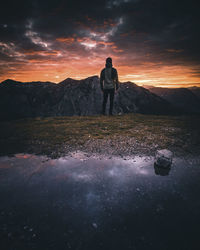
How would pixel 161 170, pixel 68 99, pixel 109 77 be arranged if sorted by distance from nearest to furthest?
pixel 161 170 < pixel 109 77 < pixel 68 99

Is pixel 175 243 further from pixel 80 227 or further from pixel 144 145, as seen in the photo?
pixel 144 145

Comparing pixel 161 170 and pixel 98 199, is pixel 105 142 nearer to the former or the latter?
pixel 161 170

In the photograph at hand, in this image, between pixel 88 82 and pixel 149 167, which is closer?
pixel 149 167

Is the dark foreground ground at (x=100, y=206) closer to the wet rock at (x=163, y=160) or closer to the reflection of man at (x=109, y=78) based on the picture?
the wet rock at (x=163, y=160)

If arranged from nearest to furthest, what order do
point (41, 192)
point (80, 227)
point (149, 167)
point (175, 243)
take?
point (175, 243) → point (80, 227) → point (41, 192) → point (149, 167)

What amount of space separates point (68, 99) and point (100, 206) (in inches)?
6632

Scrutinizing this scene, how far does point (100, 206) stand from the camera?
2.89 metres

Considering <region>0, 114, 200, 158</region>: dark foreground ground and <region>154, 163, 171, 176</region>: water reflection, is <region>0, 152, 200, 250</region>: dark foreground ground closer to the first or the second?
<region>154, 163, 171, 176</region>: water reflection

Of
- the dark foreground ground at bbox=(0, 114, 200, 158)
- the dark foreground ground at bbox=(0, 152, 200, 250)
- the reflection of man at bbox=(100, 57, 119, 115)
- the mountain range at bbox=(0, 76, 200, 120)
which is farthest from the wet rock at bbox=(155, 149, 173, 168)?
the mountain range at bbox=(0, 76, 200, 120)

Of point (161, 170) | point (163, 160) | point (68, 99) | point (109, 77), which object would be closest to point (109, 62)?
point (109, 77)

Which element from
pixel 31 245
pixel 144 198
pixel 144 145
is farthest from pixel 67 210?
pixel 144 145

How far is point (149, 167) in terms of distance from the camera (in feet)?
14.1

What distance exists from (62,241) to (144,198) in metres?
1.84

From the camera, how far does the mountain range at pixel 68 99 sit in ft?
522
